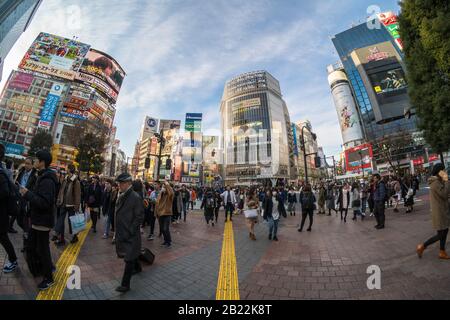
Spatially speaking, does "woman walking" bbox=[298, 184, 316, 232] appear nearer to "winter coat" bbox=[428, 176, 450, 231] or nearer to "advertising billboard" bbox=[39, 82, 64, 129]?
"winter coat" bbox=[428, 176, 450, 231]

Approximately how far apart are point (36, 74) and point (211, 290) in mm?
82765

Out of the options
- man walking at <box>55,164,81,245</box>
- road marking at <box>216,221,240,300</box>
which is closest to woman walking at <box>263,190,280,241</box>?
road marking at <box>216,221,240,300</box>

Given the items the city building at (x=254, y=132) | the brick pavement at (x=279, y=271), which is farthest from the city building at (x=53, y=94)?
the brick pavement at (x=279, y=271)

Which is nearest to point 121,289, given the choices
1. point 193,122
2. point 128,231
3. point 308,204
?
point 128,231

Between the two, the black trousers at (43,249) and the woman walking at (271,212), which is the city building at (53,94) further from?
the black trousers at (43,249)

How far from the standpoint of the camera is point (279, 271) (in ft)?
12.4

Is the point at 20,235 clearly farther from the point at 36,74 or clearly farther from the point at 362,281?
the point at 36,74

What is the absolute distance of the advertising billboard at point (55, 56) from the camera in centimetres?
5562

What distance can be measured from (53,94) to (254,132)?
63602mm

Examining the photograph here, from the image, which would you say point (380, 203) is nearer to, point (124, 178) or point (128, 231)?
point (128, 231)

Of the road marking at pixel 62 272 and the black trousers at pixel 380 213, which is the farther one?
the black trousers at pixel 380 213

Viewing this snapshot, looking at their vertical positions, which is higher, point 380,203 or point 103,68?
point 103,68

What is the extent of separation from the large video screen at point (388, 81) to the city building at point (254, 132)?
3164cm
